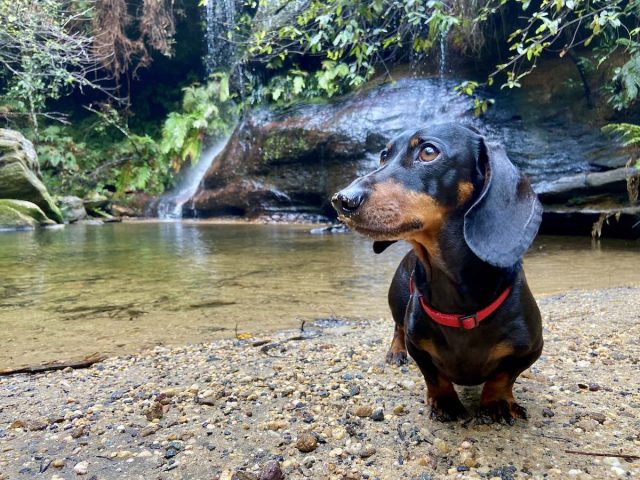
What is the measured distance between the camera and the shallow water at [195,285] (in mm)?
3568

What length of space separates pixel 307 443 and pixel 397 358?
100 centimetres

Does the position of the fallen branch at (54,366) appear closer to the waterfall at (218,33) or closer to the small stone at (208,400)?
the small stone at (208,400)

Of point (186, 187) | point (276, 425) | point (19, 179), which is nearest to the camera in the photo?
point (276, 425)

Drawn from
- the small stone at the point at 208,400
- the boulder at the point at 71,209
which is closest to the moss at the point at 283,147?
the boulder at the point at 71,209

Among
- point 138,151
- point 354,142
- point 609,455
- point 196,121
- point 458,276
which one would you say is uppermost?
point 196,121

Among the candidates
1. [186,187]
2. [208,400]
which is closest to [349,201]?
[208,400]

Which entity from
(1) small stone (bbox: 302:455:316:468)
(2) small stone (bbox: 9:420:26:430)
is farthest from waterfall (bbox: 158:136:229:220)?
(1) small stone (bbox: 302:455:316:468)

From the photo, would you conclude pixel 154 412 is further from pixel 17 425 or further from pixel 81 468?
pixel 17 425

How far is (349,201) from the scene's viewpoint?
164 cm

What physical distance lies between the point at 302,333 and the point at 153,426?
169 cm

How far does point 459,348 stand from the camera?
5.59 ft

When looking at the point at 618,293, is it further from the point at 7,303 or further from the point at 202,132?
the point at 202,132

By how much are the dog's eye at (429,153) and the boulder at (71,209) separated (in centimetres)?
1643

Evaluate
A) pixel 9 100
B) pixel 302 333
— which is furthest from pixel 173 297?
pixel 9 100
